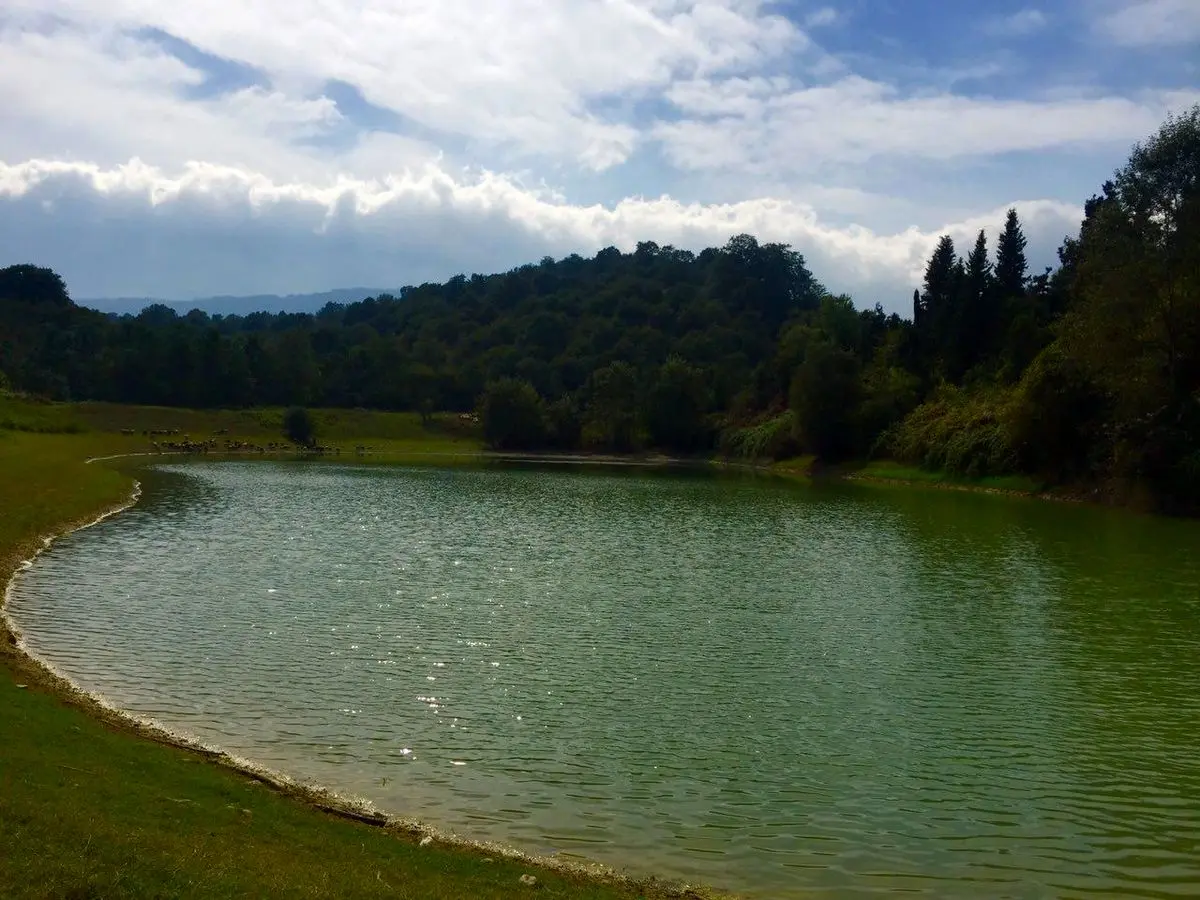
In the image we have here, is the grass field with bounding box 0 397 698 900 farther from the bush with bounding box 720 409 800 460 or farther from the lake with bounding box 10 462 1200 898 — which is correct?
the bush with bounding box 720 409 800 460

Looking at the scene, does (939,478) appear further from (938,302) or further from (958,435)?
(938,302)

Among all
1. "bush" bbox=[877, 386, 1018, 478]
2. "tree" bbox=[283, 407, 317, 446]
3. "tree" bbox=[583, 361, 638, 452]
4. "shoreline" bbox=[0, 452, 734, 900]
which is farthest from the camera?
"tree" bbox=[583, 361, 638, 452]

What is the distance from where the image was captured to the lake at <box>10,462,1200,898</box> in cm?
1546

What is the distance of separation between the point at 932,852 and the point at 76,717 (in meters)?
14.6

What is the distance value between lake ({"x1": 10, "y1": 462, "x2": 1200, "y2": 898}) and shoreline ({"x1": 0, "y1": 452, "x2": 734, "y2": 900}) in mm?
440

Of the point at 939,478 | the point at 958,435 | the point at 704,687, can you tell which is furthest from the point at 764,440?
the point at 704,687

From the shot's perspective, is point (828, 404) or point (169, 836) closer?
point (169, 836)

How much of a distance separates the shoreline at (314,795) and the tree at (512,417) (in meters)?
145

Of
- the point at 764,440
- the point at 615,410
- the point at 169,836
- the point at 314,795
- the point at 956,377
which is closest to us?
the point at 169,836

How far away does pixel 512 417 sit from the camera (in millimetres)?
170875

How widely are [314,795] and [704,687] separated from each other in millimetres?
10311

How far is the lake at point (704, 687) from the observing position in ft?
50.7

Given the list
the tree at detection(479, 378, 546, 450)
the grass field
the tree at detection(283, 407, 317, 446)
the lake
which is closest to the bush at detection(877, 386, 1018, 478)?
the lake

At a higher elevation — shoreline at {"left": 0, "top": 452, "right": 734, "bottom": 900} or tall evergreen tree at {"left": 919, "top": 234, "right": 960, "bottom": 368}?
tall evergreen tree at {"left": 919, "top": 234, "right": 960, "bottom": 368}
